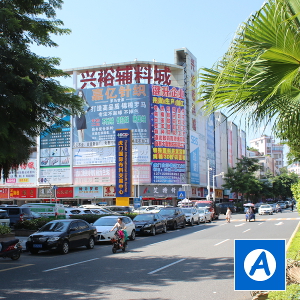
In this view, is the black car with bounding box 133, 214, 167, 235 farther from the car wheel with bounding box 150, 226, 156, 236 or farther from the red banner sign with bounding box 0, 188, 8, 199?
the red banner sign with bounding box 0, 188, 8, 199

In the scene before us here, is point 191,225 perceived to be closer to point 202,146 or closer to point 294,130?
point 294,130

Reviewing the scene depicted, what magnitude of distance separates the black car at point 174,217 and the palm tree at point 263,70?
84.2 feet

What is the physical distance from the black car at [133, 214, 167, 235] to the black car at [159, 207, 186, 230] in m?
2.57

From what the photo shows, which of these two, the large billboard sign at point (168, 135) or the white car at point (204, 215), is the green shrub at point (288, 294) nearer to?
the white car at point (204, 215)

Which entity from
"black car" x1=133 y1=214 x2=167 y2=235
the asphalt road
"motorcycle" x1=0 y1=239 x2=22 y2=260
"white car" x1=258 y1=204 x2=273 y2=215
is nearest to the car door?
the asphalt road

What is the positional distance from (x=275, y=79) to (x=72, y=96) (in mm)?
8646

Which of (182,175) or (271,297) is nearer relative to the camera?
(271,297)

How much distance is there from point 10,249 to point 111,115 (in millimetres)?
51950

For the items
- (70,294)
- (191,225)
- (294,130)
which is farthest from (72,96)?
(191,225)

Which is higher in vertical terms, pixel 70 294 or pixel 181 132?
pixel 181 132

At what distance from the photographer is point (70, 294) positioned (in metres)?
8.70

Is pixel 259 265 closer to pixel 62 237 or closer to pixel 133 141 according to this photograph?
pixel 62 237

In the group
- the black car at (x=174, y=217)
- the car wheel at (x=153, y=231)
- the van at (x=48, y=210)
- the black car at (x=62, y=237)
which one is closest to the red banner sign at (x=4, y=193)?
the van at (x=48, y=210)

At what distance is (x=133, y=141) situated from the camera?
213ft
